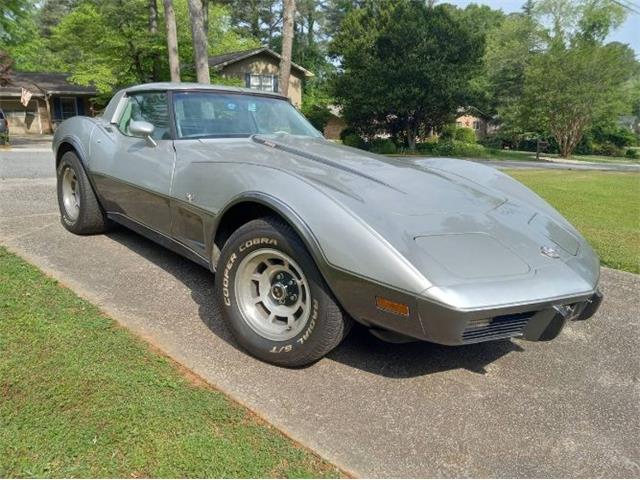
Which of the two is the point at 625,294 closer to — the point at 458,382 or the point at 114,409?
the point at 458,382

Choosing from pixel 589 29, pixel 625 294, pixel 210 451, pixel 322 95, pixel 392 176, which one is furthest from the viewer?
pixel 589 29

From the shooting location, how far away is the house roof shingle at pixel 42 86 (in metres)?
29.0

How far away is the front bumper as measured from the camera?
2016mm

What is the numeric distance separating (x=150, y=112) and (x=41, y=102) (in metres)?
32.1

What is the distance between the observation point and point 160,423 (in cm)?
204

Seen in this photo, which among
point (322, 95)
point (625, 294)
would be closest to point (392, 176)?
point (625, 294)

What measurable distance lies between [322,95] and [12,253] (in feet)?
123

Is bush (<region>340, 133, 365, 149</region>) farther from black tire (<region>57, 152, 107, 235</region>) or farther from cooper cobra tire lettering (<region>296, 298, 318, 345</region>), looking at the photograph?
cooper cobra tire lettering (<region>296, 298, 318, 345</region>)

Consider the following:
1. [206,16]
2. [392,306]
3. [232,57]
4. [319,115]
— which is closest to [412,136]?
[319,115]

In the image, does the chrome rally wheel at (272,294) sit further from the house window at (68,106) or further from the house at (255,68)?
the house window at (68,106)

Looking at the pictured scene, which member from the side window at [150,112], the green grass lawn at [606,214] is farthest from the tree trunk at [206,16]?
the side window at [150,112]

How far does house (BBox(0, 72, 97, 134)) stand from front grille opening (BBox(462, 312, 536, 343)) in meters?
32.7

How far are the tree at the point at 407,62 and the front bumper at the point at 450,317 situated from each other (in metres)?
24.0

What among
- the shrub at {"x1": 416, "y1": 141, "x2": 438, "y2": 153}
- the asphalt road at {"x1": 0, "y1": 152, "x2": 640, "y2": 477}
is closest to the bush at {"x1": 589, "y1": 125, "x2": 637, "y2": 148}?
the shrub at {"x1": 416, "y1": 141, "x2": 438, "y2": 153}
